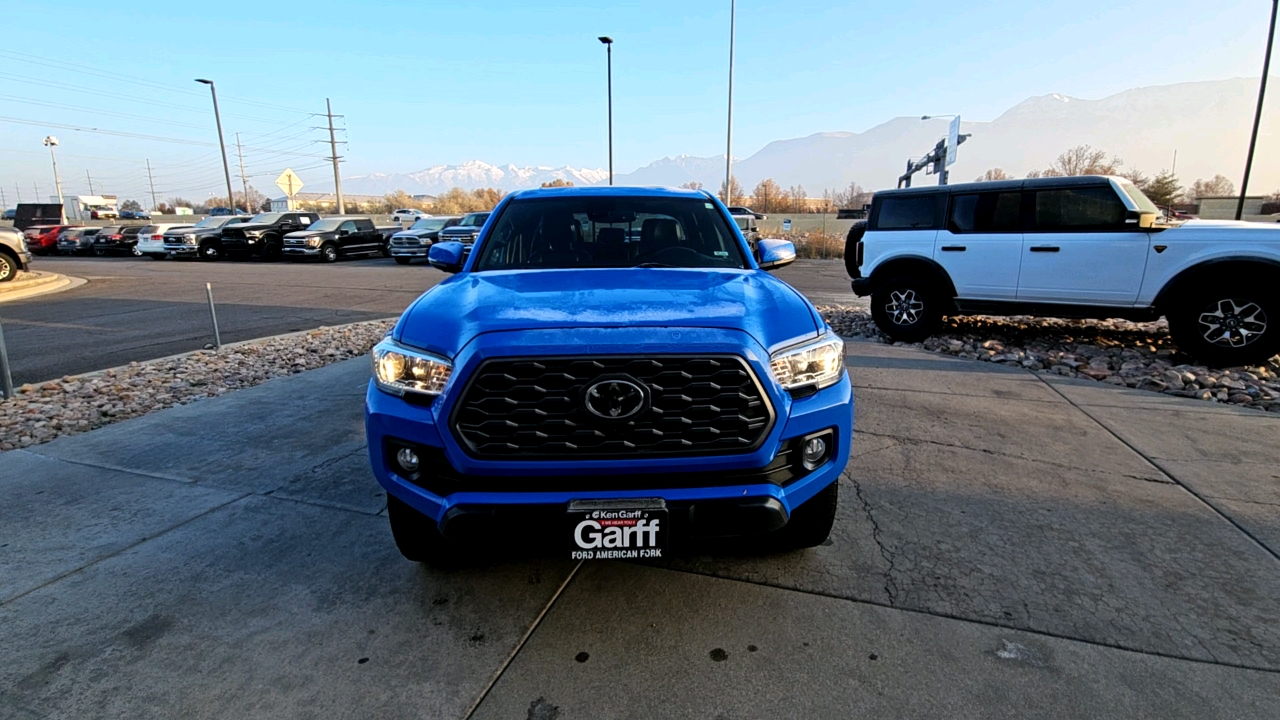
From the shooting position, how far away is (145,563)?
2930 mm

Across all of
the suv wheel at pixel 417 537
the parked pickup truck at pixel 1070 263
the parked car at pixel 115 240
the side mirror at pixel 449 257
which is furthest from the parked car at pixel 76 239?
the suv wheel at pixel 417 537

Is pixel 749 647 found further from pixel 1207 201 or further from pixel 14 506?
pixel 1207 201

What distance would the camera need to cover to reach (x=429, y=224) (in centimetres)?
2375

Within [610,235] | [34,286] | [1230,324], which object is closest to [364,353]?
[610,235]

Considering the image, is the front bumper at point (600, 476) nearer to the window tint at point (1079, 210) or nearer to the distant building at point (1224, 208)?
the window tint at point (1079, 210)

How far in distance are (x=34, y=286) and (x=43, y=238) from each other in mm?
18754

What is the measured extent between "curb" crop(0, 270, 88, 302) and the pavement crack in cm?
1807

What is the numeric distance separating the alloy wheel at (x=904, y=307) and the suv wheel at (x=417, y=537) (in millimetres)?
7056

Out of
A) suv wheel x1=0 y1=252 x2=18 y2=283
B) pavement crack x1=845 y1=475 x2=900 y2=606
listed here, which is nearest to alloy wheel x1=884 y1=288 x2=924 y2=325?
pavement crack x1=845 y1=475 x2=900 y2=606

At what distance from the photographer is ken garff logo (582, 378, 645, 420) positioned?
2.19 metres

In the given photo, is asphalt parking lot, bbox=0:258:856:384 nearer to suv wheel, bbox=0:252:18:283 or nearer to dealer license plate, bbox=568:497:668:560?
suv wheel, bbox=0:252:18:283

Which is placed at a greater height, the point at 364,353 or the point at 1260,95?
the point at 1260,95

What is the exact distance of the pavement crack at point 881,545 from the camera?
2691 millimetres

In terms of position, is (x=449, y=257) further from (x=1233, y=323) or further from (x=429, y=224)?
(x=429, y=224)
